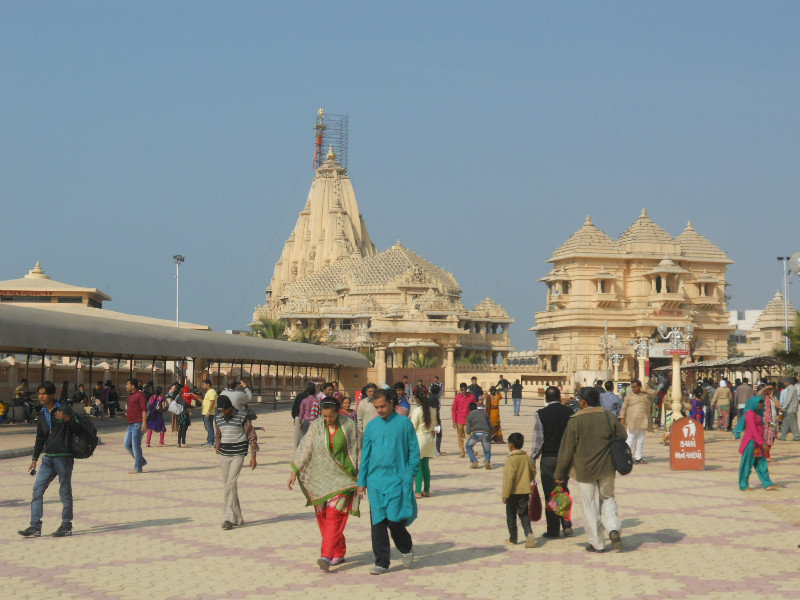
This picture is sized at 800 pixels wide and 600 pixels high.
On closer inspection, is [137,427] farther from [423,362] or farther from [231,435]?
[423,362]

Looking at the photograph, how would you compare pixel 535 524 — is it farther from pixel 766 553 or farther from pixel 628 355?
pixel 628 355

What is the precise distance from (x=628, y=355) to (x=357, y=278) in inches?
999

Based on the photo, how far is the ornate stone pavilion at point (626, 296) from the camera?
7319cm

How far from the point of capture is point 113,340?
31328 millimetres

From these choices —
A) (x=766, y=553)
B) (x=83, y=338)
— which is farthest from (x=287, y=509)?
(x=83, y=338)

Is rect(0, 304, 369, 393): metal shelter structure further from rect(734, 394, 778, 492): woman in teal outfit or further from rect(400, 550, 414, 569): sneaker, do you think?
rect(400, 550, 414, 569): sneaker

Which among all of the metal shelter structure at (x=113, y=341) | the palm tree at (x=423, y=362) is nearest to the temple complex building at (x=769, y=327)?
the palm tree at (x=423, y=362)

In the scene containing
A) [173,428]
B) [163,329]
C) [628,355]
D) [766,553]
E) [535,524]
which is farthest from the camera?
[628,355]

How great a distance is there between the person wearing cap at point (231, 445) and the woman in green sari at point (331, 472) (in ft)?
6.13

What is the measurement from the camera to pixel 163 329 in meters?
36.4

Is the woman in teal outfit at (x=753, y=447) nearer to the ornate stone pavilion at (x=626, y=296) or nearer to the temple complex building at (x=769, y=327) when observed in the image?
the ornate stone pavilion at (x=626, y=296)

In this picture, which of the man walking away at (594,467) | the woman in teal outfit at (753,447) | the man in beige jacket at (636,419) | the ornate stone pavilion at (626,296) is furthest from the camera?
the ornate stone pavilion at (626,296)

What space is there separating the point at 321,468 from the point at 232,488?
2.22 meters

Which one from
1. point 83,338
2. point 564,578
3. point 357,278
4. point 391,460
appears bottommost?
point 564,578
